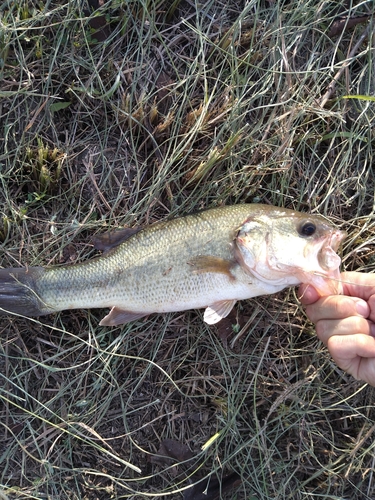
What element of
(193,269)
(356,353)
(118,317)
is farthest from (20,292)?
(356,353)

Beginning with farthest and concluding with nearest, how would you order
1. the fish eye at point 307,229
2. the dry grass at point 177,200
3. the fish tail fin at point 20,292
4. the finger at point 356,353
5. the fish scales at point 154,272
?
1. the dry grass at point 177,200
2. the fish tail fin at point 20,292
3. the fish scales at point 154,272
4. the fish eye at point 307,229
5. the finger at point 356,353

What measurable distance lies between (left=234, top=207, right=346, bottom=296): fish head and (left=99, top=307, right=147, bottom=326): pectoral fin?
0.87 meters

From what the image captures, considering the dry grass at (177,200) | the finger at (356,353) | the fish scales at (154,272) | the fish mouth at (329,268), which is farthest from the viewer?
the dry grass at (177,200)

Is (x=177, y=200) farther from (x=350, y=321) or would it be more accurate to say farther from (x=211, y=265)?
(x=350, y=321)

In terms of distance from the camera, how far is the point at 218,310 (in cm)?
284

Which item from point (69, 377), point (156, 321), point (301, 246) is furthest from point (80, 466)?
point (301, 246)

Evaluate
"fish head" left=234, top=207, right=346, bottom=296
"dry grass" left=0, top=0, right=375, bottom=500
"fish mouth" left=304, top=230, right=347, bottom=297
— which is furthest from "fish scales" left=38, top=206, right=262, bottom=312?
"fish mouth" left=304, top=230, right=347, bottom=297

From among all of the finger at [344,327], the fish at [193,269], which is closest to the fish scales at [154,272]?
the fish at [193,269]

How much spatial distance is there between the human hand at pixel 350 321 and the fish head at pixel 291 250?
10 cm

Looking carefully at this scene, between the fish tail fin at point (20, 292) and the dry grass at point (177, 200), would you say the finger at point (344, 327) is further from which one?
the fish tail fin at point (20, 292)

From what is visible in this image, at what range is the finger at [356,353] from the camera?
2479 mm

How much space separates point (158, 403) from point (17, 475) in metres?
1.20

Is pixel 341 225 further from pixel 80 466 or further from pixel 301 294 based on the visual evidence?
pixel 80 466

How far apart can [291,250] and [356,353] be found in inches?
29.8
